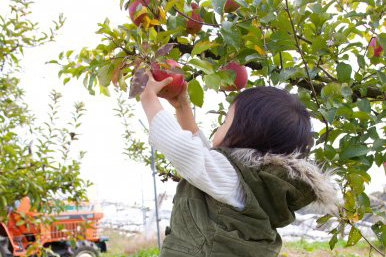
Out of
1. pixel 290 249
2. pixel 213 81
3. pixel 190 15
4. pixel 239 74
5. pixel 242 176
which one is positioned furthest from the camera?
pixel 290 249

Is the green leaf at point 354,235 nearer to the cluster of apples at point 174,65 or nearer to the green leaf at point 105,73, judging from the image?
the cluster of apples at point 174,65

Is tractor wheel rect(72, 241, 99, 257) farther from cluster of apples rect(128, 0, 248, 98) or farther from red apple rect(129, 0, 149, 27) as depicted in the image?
red apple rect(129, 0, 149, 27)

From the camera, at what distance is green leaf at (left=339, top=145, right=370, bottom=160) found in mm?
1054

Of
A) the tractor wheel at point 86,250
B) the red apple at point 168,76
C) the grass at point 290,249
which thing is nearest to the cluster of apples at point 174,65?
the red apple at point 168,76

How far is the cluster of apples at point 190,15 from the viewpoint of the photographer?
0.94 meters

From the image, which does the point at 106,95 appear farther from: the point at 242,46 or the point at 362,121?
the point at 362,121

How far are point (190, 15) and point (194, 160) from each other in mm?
357

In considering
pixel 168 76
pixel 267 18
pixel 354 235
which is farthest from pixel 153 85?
pixel 354 235

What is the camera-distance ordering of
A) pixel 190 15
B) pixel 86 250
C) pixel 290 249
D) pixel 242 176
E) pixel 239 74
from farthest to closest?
1. pixel 86 250
2. pixel 290 249
3. pixel 239 74
4. pixel 190 15
5. pixel 242 176

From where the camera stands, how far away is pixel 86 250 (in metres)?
5.34

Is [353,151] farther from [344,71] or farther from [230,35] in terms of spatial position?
[230,35]

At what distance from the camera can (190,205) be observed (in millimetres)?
960

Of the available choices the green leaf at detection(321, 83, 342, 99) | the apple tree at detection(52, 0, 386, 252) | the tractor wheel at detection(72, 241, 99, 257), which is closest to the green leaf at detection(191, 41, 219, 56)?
the apple tree at detection(52, 0, 386, 252)

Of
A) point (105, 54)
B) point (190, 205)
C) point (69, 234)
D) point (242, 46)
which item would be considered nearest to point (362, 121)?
point (242, 46)
